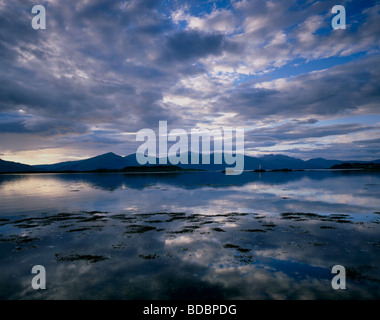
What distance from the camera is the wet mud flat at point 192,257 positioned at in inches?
383

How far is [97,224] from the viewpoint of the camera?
22.4 m

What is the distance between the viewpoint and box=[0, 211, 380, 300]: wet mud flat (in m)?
9.74

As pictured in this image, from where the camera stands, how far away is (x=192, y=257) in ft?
44.4

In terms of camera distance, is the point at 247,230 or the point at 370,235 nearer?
the point at 370,235

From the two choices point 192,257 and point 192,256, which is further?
point 192,256

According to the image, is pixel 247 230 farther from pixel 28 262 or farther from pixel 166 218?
pixel 28 262

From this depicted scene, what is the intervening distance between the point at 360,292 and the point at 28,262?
18.4m

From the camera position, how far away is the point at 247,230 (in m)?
Answer: 19.7
